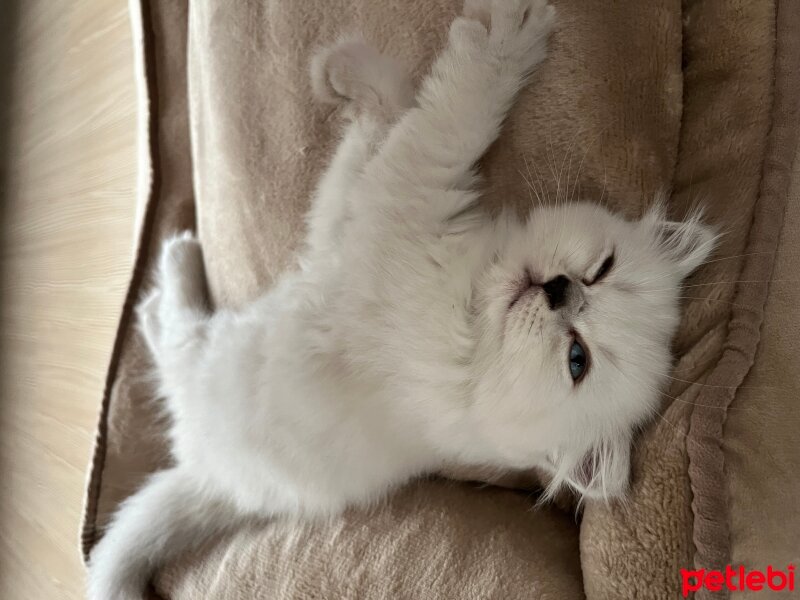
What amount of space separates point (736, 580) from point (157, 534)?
1149 millimetres

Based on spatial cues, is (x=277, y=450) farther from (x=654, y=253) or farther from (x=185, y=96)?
(x=185, y=96)

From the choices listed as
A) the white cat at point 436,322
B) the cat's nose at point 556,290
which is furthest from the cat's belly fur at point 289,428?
the cat's nose at point 556,290

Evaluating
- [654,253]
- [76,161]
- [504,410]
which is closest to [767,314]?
[654,253]

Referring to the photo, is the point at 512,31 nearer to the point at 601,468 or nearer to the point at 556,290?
the point at 556,290

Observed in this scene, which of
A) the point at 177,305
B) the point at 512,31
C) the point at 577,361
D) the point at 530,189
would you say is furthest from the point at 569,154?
the point at 177,305

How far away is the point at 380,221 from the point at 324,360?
29cm

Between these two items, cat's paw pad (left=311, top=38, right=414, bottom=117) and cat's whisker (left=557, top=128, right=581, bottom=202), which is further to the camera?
cat's paw pad (left=311, top=38, right=414, bottom=117)

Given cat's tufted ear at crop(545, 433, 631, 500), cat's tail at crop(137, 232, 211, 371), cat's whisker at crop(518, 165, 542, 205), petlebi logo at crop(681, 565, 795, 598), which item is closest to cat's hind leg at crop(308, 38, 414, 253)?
cat's whisker at crop(518, 165, 542, 205)

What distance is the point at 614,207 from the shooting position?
1110mm

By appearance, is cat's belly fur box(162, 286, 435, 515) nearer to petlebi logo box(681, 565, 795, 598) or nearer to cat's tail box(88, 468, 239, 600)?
cat's tail box(88, 468, 239, 600)

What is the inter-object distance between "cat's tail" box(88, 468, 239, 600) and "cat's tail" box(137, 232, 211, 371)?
0.96 ft

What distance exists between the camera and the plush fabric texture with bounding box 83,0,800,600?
97 cm

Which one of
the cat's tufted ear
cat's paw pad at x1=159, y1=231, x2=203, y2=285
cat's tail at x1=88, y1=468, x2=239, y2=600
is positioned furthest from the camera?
cat's paw pad at x1=159, y1=231, x2=203, y2=285

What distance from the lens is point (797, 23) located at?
1.07 metres
